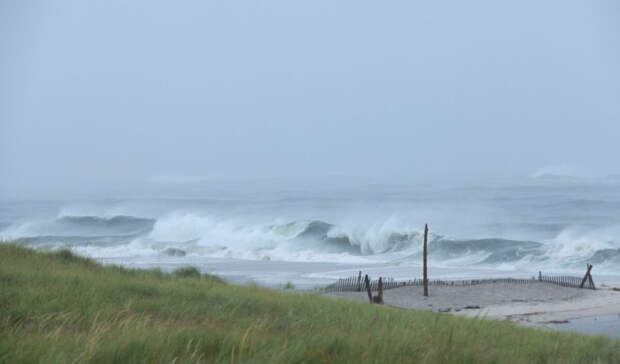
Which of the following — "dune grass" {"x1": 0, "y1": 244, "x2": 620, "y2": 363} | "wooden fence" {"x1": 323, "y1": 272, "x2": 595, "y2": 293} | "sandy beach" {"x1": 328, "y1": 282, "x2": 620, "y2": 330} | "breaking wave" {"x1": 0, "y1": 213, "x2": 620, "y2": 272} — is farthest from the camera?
"breaking wave" {"x1": 0, "y1": 213, "x2": 620, "y2": 272}

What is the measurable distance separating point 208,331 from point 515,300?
2120 cm

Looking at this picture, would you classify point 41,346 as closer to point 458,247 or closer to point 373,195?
point 458,247

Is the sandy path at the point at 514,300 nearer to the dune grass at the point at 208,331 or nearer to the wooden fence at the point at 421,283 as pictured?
the wooden fence at the point at 421,283

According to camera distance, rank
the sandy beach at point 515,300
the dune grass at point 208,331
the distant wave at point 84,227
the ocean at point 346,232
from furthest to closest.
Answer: the distant wave at point 84,227
the ocean at point 346,232
the sandy beach at point 515,300
the dune grass at point 208,331

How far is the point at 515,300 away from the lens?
2511 centimetres

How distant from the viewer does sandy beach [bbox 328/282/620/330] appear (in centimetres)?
2192

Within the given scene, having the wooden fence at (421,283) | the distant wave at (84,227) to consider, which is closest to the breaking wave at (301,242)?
the distant wave at (84,227)

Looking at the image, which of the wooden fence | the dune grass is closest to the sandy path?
the wooden fence

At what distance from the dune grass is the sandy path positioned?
11.7 meters

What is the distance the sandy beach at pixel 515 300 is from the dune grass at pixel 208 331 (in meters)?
11.7

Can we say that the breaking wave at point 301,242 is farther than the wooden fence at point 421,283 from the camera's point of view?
Yes

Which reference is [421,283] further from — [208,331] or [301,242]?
[301,242]

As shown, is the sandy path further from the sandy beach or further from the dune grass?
the dune grass

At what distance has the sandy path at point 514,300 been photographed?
2198 cm
